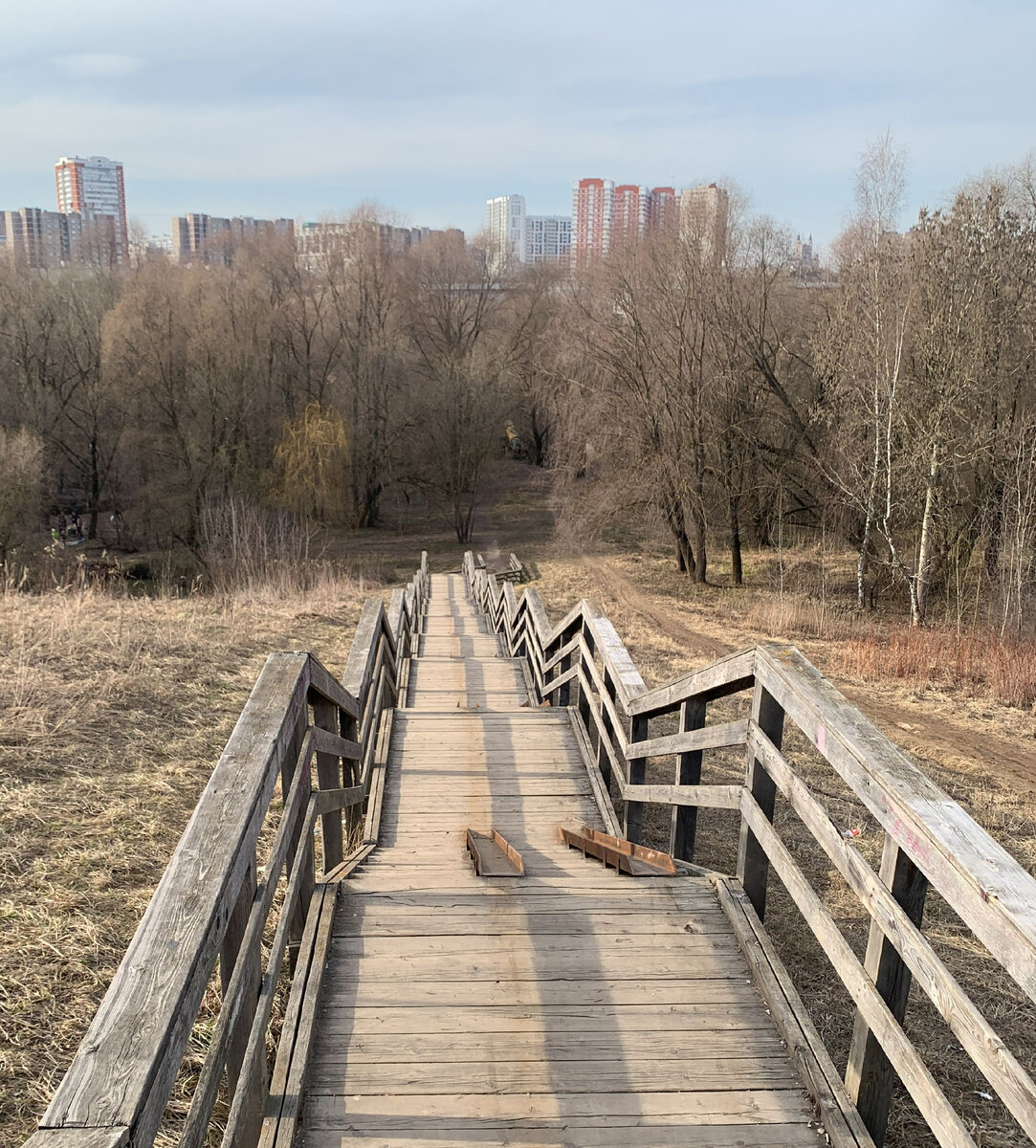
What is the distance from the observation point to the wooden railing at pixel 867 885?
1633 millimetres

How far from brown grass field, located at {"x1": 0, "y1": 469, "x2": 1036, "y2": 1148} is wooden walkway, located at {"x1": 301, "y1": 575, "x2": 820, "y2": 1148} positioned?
42.9 inches

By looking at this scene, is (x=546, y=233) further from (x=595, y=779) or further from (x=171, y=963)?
(x=171, y=963)

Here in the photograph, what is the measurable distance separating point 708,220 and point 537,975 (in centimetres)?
1834

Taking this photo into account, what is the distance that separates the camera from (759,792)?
9.86ft

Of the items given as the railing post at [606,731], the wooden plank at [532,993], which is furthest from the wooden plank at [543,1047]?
the railing post at [606,731]

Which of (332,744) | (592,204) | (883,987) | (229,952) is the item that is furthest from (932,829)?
(592,204)

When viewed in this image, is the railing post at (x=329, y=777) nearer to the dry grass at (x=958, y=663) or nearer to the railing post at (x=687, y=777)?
the railing post at (x=687, y=777)

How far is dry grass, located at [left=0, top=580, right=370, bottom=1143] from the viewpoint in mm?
3178

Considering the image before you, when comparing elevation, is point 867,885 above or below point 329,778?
above

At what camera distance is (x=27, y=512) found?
22750 mm

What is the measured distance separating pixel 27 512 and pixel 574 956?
23.9 m

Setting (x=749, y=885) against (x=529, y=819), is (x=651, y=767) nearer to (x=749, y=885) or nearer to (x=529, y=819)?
(x=529, y=819)

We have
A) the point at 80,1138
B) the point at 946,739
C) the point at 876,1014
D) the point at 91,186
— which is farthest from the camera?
the point at 91,186

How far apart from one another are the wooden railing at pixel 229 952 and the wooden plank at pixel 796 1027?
130cm
